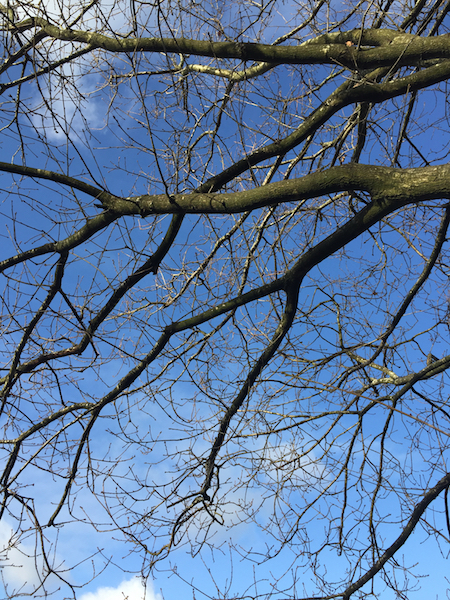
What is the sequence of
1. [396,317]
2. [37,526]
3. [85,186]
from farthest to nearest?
[396,317]
[37,526]
[85,186]

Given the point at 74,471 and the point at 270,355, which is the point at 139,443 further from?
the point at 270,355

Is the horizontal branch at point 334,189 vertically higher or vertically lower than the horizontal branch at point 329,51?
lower

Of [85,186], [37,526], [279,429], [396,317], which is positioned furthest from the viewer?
[396,317]

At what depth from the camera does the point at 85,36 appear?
11.2 ft

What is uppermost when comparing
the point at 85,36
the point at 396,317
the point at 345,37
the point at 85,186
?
the point at 85,36

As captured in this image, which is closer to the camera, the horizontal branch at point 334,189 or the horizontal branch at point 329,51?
the horizontal branch at point 334,189

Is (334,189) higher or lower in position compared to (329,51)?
lower

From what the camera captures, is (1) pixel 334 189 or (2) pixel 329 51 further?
(2) pixel 329 51

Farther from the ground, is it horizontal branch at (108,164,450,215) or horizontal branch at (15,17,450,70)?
horizontal branch at (15,17,450,70)

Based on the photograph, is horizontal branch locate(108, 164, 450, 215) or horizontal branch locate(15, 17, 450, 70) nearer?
horizontal branch locate(108, 164, 450, 215)

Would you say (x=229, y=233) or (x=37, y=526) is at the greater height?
(x=229, y=233)

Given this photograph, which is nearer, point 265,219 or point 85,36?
point 85,36

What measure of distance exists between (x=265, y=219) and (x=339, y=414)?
1.77 metres

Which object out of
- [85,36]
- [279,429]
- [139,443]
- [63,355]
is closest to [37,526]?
[139,443]
